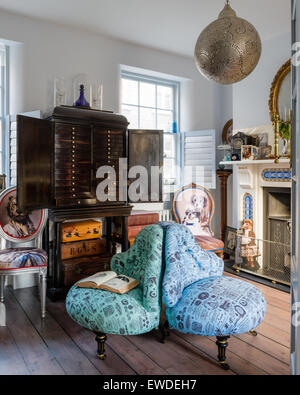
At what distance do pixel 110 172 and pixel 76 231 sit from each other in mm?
737

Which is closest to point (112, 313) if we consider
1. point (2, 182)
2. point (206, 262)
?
point (206, 262)

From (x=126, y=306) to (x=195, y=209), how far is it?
2440mm

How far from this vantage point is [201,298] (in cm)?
218

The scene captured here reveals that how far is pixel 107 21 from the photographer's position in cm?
379

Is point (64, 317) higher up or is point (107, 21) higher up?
point (107, 21)

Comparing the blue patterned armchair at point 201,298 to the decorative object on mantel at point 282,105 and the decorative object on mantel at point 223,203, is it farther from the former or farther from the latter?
the decorative object on mantel at point 223,203

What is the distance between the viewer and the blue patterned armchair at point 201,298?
2086mm

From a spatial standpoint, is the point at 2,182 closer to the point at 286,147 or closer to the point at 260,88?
the point at 286,147

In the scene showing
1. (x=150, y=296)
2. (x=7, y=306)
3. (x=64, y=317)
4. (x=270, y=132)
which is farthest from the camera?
(x=270, y=132)
